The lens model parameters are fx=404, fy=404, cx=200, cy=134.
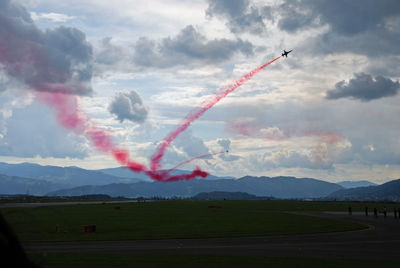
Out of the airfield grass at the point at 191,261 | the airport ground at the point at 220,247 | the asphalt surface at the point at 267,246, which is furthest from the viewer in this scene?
the asphalt surface at the point at 267,246

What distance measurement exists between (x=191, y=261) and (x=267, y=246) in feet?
37.7

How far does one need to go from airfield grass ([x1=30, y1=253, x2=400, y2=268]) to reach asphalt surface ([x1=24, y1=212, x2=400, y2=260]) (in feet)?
7.21

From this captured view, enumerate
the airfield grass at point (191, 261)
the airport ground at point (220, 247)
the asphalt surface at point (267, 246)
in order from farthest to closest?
the asphalt surface at point (267, 246), the airport ground at point (220, 247), the airfield grass at point (191, 261)

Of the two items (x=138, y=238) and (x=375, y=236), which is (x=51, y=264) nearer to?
(x=138, y=238)

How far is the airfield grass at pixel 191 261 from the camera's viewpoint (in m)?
28.6

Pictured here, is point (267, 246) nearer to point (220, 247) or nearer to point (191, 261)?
point (220, 247)

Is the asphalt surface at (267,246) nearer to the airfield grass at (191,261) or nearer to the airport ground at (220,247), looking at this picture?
the airport ground at (220,247)

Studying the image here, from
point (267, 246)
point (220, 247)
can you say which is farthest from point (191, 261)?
point (267, 246)

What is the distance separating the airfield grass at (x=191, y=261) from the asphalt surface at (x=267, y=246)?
7.21ft

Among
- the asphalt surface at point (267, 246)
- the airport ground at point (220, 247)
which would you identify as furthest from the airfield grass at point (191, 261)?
the asphalt surface at point (267, 246)

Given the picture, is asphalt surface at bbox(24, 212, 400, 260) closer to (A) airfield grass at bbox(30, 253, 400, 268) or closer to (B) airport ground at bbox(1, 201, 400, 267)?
(B) airport ground at bbox(1, 201, 400, 267)

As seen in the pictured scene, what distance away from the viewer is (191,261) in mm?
30078

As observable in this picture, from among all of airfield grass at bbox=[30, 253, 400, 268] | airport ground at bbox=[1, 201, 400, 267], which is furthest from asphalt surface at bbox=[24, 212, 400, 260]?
airfield grass at bbox=[30, 253, 400, 268]

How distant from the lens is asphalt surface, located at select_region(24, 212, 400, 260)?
34.6m
